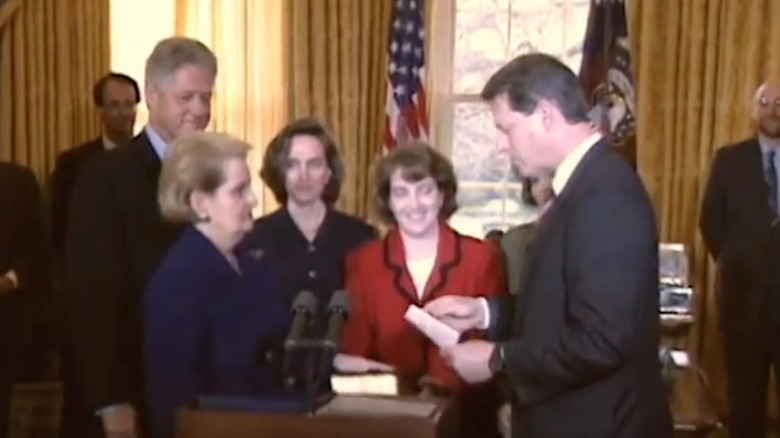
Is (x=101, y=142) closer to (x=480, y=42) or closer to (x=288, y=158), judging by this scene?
(x=480, y=42)

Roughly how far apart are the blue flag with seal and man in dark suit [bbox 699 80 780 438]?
0.61 meters

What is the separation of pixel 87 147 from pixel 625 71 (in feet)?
8.28

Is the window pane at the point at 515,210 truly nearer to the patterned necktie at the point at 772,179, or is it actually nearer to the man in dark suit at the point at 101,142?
the patterned necktie at the point at 772,179

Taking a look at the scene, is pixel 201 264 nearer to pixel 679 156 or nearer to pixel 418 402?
pixel 418 402

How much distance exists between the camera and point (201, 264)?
8.66 ft

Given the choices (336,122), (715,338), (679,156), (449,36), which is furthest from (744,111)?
(336,122)

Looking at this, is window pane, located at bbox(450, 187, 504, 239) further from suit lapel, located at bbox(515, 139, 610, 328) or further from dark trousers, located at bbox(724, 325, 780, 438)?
suit lapel, located at bbox(515, 139, 610, 328)

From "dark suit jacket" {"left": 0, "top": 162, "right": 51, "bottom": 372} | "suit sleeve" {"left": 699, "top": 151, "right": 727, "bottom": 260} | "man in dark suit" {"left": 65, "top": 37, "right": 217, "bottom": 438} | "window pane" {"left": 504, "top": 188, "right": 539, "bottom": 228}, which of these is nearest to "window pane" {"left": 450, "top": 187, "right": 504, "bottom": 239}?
"window pane" {"left": 504, "top": 188, "right": 539, "bottom": 228}

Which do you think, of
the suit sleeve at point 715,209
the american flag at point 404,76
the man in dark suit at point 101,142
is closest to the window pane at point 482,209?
the american flag at point 404,76

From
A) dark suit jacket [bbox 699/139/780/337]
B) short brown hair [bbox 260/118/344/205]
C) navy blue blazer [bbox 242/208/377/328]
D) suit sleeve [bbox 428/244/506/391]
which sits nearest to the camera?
suit sleeve [bbox 428/244/506/391]

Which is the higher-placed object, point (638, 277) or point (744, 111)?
point (744, 111)

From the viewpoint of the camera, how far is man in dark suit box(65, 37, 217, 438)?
115 inches

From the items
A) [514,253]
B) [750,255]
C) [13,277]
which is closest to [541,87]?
[514,253]

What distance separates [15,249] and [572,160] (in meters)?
2.73
